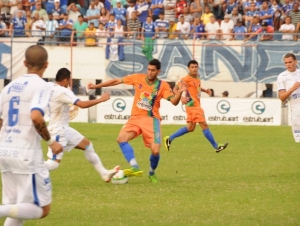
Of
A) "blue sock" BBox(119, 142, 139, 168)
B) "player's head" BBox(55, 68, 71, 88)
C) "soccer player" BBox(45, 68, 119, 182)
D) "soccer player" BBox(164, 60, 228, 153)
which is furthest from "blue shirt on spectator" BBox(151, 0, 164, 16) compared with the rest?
"player's head" BBox(55, 68, 71, 88)

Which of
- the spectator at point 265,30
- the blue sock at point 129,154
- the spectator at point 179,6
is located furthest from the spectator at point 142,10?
the blue sock at point 129,154

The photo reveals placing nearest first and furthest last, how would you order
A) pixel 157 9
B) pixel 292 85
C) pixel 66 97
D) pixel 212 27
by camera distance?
pixel 66 97 → pixel 292 85 → pixel 212 27 → pixel 157 9

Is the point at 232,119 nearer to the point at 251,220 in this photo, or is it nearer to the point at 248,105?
the point at 248,105

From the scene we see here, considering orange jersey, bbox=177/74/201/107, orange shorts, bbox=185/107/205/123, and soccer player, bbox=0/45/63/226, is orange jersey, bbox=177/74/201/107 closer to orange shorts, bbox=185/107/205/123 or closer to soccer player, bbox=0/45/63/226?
orange shorts, bbox=185/107/205/123

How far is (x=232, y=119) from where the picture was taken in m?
28.7

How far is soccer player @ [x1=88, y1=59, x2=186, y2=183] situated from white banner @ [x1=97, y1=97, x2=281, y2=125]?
14.2m

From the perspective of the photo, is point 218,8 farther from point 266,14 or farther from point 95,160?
point 95,160

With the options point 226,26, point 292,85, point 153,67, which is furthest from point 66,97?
point 226,26

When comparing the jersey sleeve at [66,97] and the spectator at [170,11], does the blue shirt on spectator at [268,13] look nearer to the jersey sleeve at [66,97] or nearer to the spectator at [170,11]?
the spectator at [170,11]

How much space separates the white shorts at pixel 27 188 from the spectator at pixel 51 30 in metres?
21.8

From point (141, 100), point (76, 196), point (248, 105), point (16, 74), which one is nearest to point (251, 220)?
point (76, 196)

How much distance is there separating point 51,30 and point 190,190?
64.4 feet

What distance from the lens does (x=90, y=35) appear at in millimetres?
30547

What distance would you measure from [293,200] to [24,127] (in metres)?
5.47
